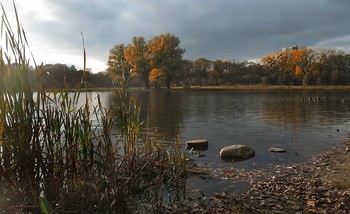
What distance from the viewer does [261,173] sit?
12.3 m

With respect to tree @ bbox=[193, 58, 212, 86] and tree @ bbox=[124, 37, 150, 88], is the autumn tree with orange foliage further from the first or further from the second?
tree @ bbox=[124, 37, 150, 88]

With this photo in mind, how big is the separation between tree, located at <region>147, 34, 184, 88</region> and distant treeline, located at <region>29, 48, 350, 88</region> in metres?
2.40

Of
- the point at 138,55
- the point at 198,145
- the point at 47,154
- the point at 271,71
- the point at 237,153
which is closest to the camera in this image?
the point at 47,154

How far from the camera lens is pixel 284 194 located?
9.27 metres

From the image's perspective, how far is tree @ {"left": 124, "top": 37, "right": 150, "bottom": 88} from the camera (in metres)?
97.4

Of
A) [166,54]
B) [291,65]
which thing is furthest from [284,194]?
[291,65]

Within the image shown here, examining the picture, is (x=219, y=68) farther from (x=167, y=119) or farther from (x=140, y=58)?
(x=167, y=119)

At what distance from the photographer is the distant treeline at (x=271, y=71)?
351 ft

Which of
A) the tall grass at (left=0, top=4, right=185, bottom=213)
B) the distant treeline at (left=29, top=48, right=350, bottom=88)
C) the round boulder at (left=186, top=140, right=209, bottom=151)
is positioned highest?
the distant treeline at (left=29, top=48, right=350, bottom=88)

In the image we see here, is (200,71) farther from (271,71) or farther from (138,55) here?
(138,55)

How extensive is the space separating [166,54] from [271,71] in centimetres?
4812

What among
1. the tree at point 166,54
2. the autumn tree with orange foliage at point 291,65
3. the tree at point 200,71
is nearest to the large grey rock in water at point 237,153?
the tree at point 166,54

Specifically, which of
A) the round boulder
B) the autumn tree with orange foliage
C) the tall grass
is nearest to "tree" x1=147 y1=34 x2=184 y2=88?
the autumn tree with orange foliage

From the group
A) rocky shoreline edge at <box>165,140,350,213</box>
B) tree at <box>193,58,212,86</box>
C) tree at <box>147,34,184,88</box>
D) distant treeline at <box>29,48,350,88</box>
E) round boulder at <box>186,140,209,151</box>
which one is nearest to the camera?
rocky shoreline edge at <box>165,140,350,213</box>
